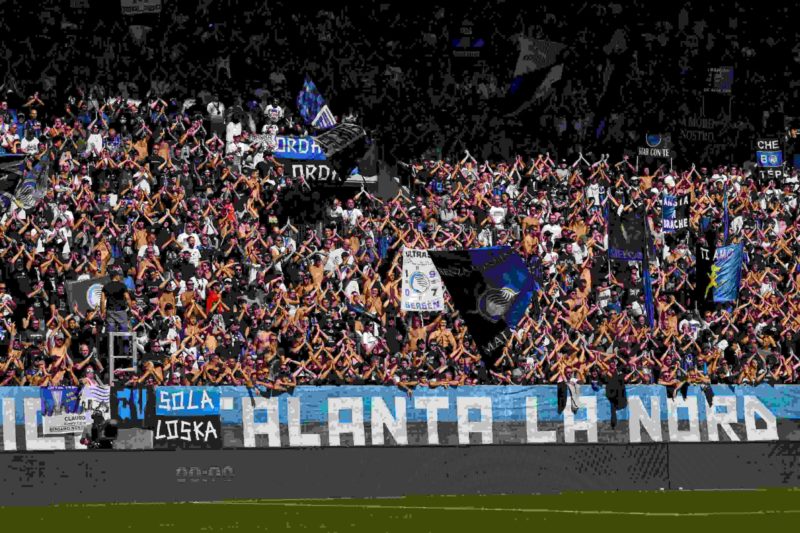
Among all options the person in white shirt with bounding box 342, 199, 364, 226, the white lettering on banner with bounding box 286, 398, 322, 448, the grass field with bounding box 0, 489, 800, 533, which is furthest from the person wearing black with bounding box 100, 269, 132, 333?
the person in white shirt with bounding box 342, 199, 364, 226

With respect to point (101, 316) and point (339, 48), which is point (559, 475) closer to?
point (101, 316)

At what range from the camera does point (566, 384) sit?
28.9 m

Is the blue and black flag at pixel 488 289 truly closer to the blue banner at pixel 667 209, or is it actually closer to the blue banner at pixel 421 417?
the blue banner at pixel 421 417

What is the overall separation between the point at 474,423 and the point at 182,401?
538cm

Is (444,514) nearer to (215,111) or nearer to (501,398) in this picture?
(501,398)

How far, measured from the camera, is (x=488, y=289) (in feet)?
95.2

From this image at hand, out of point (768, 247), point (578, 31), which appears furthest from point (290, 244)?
point (578, 31)

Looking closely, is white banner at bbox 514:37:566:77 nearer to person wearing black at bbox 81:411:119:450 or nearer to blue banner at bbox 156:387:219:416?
blue banner at bbox 156:387:219:416

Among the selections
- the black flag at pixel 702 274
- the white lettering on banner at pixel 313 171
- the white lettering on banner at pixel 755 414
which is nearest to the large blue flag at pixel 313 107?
the white lettering on banner at pixel 313 171

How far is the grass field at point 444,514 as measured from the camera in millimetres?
22109

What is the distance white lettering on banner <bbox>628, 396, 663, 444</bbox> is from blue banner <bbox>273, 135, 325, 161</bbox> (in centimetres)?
961

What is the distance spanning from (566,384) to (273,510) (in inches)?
274

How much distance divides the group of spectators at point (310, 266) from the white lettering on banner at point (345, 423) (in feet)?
1.43

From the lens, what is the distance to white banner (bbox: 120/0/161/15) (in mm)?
35688
